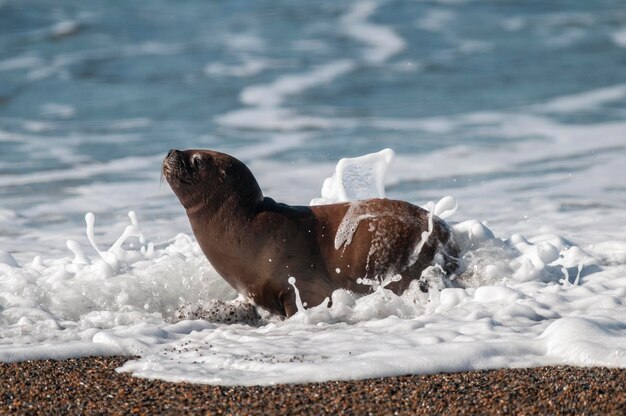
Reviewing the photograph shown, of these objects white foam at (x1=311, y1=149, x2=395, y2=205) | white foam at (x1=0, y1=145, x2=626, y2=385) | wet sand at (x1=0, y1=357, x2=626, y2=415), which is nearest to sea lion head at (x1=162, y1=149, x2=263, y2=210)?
white foam at (x1=0, y1=145, x2=626, y2=385)

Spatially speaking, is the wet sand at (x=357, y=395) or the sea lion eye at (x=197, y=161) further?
the sea lion eye at (x=197, y=161)

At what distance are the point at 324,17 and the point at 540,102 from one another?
22.4 feet

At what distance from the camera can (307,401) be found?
4.20 m

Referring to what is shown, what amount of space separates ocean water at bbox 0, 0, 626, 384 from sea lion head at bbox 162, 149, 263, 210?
633 millimetres

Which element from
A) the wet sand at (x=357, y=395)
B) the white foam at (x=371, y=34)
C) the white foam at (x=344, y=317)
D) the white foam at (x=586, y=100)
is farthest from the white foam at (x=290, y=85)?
the wet sand at (x=357, y=395)

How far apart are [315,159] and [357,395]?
27.2 ft

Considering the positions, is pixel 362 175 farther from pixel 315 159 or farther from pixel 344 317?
pixel 315 159

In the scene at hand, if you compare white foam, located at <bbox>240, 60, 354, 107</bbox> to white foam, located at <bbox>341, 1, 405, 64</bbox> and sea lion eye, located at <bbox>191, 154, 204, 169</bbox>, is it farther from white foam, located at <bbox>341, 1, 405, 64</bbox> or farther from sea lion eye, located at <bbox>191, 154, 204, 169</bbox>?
sea lion eye, located at <bbox>191, 154, 204, 169</bbox>

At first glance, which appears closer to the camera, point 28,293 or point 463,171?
point 28,293

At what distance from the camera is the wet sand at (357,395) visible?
→ 4062 millimetres

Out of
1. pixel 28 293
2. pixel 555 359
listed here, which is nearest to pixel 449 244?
pixel 555 359

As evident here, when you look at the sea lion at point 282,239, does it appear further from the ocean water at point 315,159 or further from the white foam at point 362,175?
the white foam at point 362,175

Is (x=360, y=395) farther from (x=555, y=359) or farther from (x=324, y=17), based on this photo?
(x=324, y=17)

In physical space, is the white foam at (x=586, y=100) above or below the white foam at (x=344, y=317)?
above
